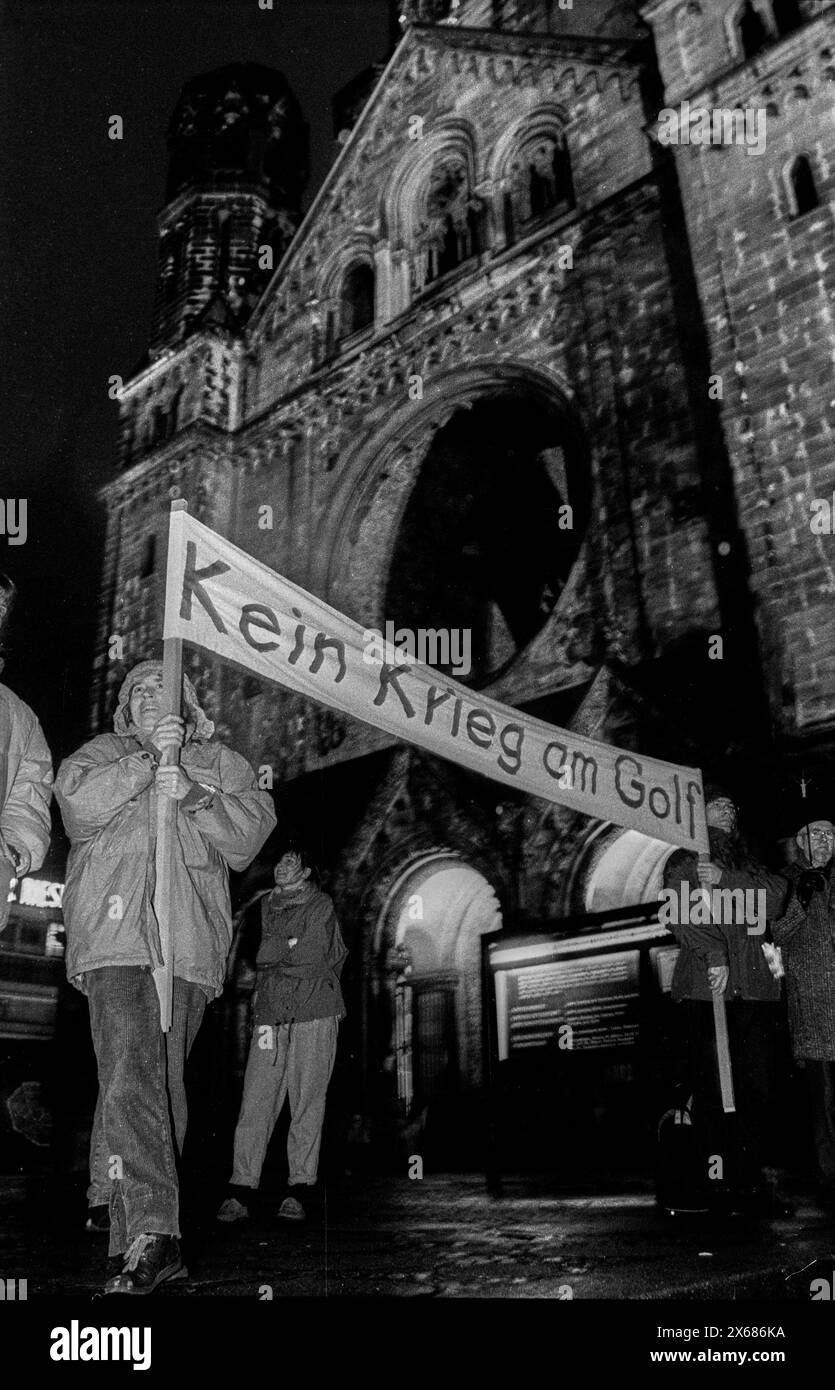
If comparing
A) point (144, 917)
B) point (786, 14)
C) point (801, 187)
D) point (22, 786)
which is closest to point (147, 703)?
point (22, 786)

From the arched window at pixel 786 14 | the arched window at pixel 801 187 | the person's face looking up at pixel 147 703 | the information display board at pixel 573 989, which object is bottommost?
the information display board at pixel 573 989

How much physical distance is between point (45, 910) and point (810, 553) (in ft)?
34.2

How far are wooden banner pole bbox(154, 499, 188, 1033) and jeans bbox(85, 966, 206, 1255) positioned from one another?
0.16ft

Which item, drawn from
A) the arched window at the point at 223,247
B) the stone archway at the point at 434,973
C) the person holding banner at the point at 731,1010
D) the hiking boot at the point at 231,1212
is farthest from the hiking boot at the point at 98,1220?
the arched window at the point at 223,247

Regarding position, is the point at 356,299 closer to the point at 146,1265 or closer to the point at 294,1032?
the point at 294,1032

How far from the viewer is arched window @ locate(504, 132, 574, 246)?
12.2 metres

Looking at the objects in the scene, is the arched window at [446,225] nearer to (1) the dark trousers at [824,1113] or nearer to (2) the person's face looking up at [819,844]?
(2) the person's face looking up at [819,844]

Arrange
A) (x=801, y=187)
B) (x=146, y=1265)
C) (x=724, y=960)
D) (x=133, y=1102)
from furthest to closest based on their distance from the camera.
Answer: (x=801, y=187)
(x=724, y=960)
(x=133, y=1102)
(x=146, y=1265)

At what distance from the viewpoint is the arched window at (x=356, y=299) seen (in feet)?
46.2

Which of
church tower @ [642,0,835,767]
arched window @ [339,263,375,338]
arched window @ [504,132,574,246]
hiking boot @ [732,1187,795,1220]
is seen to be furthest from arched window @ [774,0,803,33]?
hiking boot @ [732,1187,795,1220]

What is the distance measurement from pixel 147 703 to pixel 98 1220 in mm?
2378

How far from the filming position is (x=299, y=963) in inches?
213

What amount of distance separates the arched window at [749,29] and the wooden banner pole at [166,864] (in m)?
9.36
